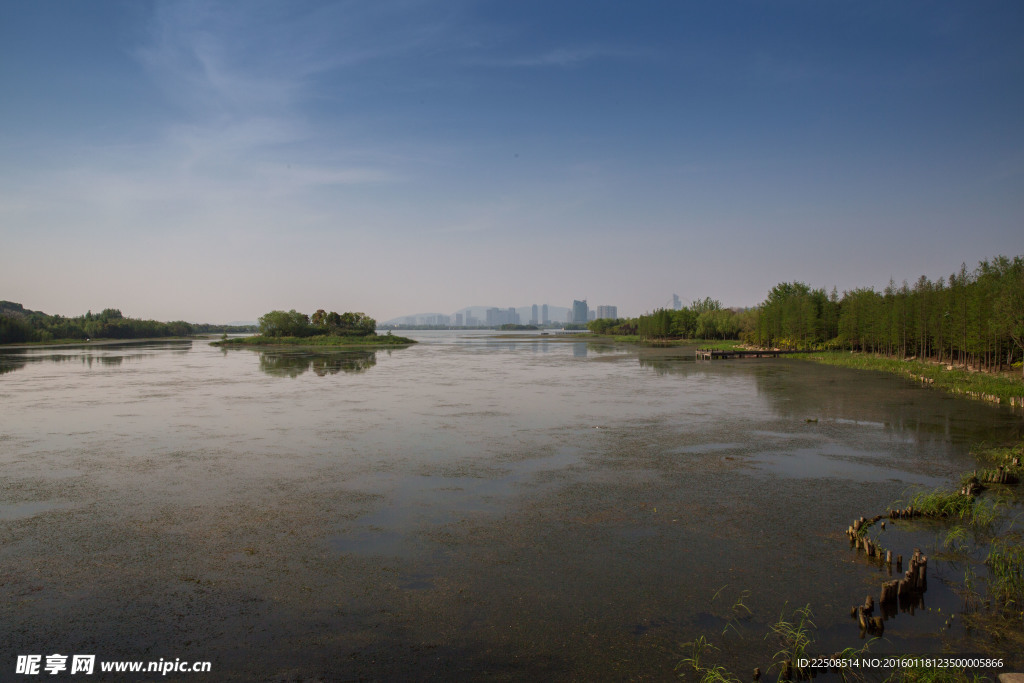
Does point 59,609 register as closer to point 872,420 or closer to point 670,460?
point 670,460

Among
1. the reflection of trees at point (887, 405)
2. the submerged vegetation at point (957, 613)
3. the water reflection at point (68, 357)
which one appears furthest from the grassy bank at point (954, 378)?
the water reflection at point (68, 357)

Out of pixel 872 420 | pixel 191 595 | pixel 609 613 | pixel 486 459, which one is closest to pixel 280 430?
pixel 486 459

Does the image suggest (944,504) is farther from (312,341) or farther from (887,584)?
(312,341)

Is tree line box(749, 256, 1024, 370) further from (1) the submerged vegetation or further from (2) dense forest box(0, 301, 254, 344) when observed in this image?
(2) dense forest box(0, 301, 254, 344)

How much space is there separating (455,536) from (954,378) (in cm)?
3414

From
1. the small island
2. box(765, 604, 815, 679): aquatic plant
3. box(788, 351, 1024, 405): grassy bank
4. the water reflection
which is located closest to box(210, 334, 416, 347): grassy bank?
the small island

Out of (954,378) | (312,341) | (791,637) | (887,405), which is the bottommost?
(791,637)

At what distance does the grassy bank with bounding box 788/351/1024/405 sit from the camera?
24594 millimetres

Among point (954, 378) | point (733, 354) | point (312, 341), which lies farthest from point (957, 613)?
point (312, 341)

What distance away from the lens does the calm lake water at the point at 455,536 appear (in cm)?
629

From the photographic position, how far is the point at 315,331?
360 ft

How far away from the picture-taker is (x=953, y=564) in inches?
324

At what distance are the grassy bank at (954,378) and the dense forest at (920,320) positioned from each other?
200cm

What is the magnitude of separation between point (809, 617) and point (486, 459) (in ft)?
29.7
